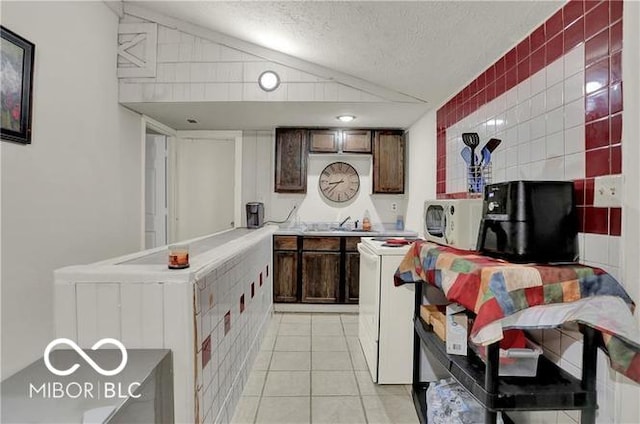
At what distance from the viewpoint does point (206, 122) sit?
398 cm

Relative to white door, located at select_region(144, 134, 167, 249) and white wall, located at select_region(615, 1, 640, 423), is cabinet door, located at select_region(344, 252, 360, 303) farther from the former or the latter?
white wall, located at select_region(615, 1, 640, 423)

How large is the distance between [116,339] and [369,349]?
1.69m

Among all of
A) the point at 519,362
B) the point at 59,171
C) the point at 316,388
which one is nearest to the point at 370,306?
the point at 316,388

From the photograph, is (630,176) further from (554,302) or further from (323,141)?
(323,141)

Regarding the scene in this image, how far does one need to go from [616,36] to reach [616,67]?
0.11 m

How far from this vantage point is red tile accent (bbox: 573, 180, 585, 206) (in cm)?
140

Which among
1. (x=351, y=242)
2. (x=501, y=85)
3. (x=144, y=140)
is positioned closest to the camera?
(x=501, y=85)

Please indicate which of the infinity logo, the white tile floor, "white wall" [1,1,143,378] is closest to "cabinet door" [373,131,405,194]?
the white tile floor

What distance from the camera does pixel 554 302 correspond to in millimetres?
1177

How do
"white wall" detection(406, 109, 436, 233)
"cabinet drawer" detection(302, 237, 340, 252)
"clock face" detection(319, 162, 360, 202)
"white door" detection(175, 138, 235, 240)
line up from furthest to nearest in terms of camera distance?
"white door" detection(175, 138, 235, 240) → "clock face" detection(319, 162, 360, 202) → "cabinet drawer" detection(302, 237, 340, 252) → "white wall" detection(406, 109, 436, 233)

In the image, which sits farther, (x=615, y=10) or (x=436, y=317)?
(x=436, y=317)

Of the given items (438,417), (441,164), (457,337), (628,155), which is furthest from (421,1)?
(438,417)

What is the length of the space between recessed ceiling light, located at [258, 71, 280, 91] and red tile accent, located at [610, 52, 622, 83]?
7.83ft

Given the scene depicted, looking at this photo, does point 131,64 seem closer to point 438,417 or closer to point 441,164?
point 441,164
